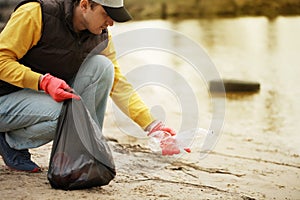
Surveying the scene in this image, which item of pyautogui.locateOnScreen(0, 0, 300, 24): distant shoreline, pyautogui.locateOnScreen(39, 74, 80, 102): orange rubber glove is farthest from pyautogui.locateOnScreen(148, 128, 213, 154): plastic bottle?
pyautogui.locateOnScreen(0, 0, 300, 24): distant shoreline

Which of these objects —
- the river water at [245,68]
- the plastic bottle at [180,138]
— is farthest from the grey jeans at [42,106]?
the river water at [245,68]

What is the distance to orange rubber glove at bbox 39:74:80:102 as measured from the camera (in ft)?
9.66

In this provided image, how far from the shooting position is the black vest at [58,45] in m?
3.12

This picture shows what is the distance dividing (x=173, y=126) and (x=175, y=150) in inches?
82.0

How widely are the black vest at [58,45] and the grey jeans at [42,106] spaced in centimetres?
7

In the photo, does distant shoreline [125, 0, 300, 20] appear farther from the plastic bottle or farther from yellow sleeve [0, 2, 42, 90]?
yellow sleeve [0, 2, 42, 90]

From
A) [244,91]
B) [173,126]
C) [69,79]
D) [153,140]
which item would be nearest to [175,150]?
[153,140]

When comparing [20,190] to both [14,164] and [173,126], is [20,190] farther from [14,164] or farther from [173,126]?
[173,126]

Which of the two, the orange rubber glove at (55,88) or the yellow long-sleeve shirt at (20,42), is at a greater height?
the yellow long-sleeve shirt at (20,42)

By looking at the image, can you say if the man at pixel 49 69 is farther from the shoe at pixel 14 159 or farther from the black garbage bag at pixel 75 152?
the black garbage bag at pixel 75 152

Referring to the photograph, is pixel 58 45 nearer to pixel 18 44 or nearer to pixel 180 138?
pixel 18 44

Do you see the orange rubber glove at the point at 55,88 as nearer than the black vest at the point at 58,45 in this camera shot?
Yes

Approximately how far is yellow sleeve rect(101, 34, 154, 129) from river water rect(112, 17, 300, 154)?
173 cm

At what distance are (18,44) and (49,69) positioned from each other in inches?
10.1
